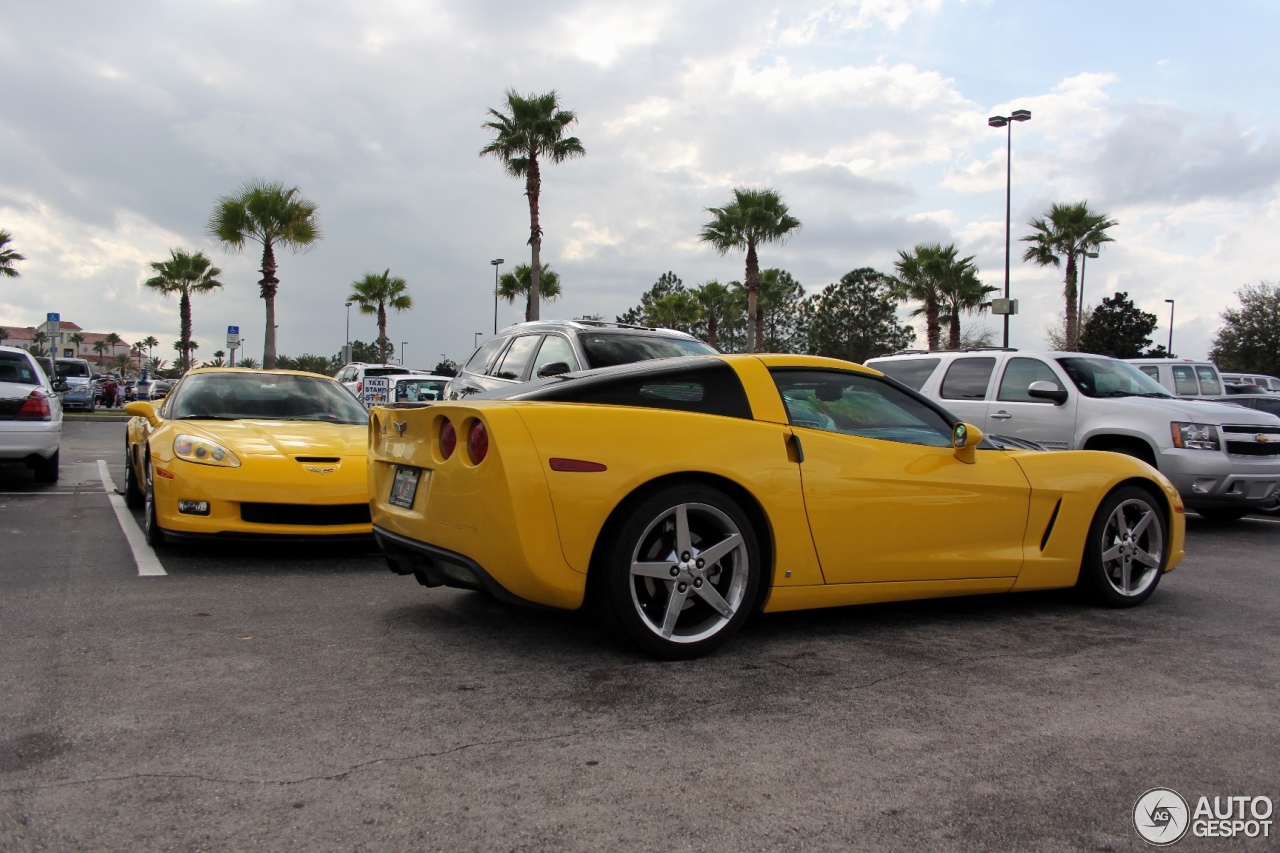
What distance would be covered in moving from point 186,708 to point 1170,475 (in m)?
7.92

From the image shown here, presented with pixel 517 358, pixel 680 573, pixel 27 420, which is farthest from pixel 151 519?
pixel 680 573

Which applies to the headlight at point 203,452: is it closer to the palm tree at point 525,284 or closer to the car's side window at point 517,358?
the car's side window at point 517,358

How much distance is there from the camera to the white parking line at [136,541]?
569 cm

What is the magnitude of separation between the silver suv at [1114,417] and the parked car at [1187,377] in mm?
5086

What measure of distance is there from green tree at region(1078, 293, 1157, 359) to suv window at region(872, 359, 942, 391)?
47064 mm

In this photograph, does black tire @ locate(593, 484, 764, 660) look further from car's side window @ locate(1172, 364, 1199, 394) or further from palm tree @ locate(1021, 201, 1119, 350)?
palm tree @ locate(1021, 201, 1119, 350)

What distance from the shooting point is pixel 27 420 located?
9.42m

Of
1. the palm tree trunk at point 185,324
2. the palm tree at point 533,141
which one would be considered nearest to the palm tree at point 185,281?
the palm tree trunk at point 185,324

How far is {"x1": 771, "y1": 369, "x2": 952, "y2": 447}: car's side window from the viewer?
4.36 meters

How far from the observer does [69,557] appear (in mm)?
6000

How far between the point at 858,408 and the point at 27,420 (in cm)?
861

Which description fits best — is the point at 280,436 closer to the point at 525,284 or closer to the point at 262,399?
the point at 262,399

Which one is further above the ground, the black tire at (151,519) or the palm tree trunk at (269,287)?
the palm tree trunk at (269,287)

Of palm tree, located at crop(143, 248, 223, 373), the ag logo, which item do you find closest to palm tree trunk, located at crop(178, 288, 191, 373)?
palm tree, located at crop(143, 248, 223, 373)
